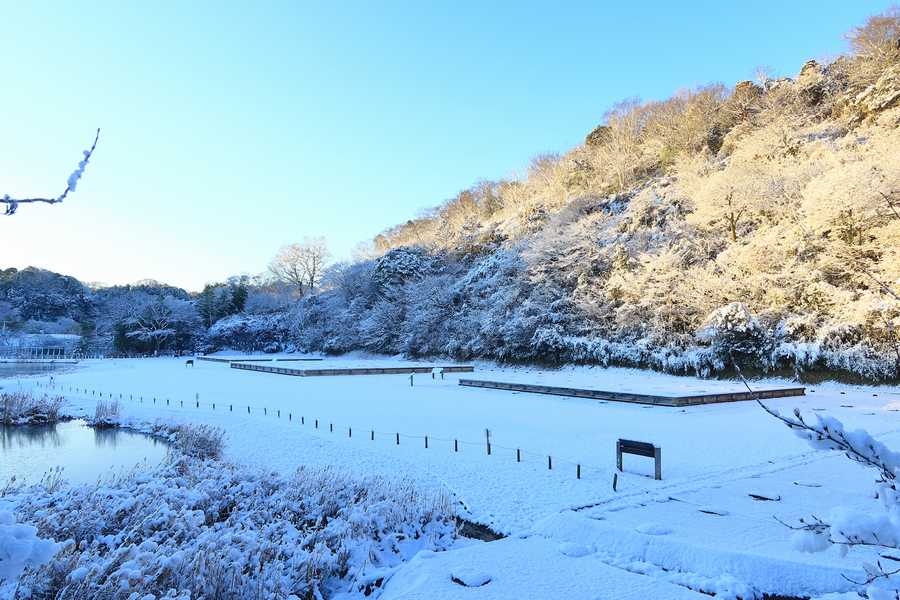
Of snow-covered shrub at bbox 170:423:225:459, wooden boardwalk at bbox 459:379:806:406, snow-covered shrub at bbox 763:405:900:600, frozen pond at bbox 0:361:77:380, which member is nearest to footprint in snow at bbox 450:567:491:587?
snow-covered shrub at bbox 763:405:900:600

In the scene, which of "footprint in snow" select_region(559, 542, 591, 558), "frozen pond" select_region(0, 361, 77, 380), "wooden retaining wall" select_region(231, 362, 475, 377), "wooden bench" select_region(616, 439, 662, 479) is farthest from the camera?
"frozen pond" select_region(0, 361, 77, 380)

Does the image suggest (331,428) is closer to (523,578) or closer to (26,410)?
(523,578)

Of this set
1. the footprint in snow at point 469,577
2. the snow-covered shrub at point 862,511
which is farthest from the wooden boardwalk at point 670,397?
the snow-covered shrub at point 862,511

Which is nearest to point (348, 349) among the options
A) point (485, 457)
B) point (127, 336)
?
point (127, 336)

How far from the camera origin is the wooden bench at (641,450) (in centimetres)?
721

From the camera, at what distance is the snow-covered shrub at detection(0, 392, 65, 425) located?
1455 centimetres

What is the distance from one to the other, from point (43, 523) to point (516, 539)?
4.74 metres

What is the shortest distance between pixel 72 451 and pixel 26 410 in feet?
18.4

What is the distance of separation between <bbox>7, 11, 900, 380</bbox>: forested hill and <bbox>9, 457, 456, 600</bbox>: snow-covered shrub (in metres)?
5.97

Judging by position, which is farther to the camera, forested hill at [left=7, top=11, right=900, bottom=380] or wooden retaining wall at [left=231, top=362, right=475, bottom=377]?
wooden retaining wall at [left=231, top=362, right=475, bottom=377]

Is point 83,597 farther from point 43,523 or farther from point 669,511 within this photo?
point 669,511

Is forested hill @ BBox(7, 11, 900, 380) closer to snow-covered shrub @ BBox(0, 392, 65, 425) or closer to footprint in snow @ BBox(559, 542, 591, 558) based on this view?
footprint in snow @ BBox(559, 542, 591, 558)

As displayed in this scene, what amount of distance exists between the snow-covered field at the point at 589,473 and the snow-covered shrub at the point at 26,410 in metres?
1.09

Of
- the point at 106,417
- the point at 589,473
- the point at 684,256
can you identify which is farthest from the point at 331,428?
the point at 684,256
